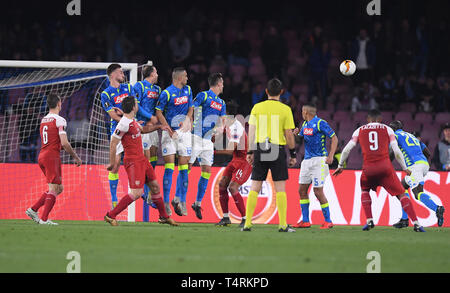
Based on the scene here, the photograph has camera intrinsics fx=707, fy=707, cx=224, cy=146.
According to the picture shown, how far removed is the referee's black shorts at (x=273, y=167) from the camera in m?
9.60

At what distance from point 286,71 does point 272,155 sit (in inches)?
450

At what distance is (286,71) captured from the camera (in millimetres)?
20766

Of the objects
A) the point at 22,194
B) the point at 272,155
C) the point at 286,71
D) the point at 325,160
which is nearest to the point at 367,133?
the point at 325,160

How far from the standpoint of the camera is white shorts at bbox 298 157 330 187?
11.9 metres

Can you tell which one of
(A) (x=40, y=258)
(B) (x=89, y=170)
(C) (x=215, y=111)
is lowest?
(A) (x=40, y=258)

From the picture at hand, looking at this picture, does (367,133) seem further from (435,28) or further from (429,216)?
(435,28)

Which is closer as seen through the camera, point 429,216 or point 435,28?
point 429,216

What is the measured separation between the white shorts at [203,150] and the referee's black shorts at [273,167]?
243 cm

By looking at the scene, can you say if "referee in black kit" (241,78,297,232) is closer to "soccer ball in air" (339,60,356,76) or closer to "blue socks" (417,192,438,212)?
"blue socks" (417,192,438,212)

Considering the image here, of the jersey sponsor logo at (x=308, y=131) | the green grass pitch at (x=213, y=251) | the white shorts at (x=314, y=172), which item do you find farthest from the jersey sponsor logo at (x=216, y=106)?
the green grass pitch at (x=213, y=251)

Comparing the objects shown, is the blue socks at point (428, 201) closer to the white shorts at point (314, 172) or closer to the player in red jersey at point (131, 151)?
the white shorts at point (314, 172)

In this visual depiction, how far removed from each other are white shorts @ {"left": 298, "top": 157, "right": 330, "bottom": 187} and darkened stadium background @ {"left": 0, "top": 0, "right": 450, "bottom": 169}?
5797 mm

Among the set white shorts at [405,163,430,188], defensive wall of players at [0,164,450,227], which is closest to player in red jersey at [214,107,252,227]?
defensive wall of players at [0,164,450,227]

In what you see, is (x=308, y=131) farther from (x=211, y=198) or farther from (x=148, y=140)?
(x=211, y=198)
